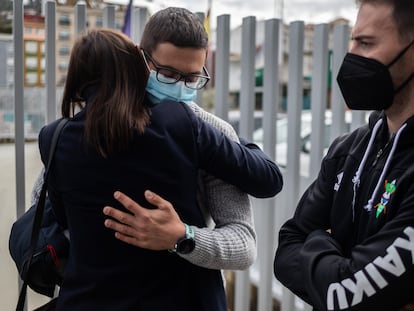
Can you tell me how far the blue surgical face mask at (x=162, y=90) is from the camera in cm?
178

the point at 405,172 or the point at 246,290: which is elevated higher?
the point at 405,172

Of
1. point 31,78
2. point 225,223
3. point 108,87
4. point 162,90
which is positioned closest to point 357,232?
point 225,223

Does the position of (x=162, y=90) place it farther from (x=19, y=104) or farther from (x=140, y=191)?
(x=19, y=104)

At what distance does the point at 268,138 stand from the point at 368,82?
4.98 ft

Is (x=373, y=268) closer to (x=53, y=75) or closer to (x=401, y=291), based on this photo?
(x=401, y=291)

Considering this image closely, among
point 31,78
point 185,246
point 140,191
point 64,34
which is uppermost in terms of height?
point 64,34

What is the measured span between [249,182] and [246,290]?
1595 mm

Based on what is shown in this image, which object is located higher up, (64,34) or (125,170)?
(64,34)

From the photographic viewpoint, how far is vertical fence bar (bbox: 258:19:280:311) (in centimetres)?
301

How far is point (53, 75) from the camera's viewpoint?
8.63 feet

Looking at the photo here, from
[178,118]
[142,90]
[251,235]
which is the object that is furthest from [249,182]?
[142,90]

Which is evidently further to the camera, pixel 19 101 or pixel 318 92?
pixel 318 92

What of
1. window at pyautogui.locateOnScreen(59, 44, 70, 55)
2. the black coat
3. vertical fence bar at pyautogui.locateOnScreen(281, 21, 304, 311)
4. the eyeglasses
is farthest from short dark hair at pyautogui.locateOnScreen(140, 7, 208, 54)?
vertical fence bar at pyautogui.locateOnScreen(281, 21, 304, 311)

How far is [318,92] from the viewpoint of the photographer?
315cm
